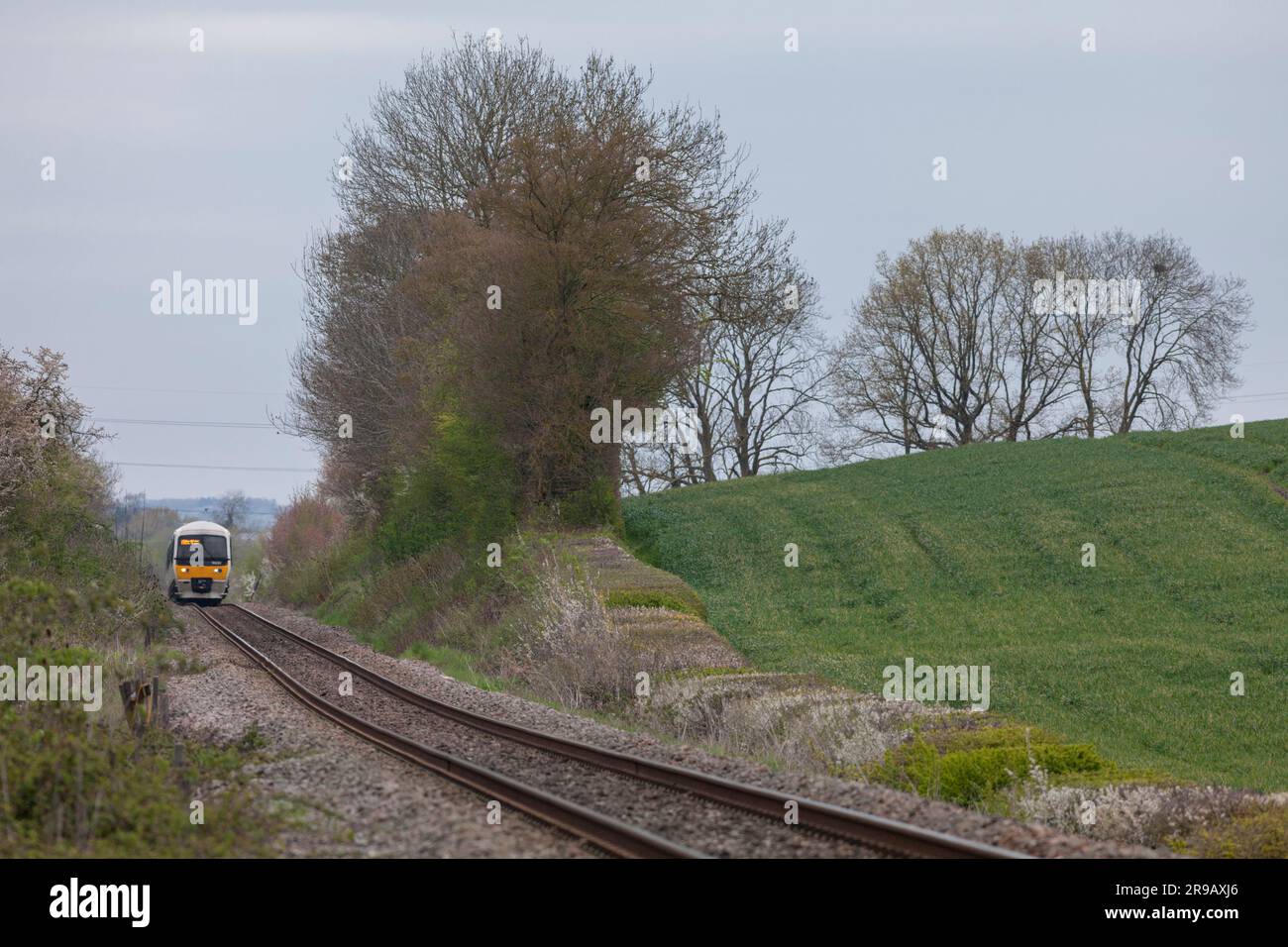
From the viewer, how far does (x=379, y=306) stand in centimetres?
4169

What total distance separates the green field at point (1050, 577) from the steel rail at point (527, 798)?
31.5ft

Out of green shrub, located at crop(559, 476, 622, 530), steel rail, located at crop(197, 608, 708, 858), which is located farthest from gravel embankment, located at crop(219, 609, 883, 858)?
green shrub, located at crop(559, 476, 622, 530)

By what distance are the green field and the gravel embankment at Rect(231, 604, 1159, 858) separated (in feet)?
22.7

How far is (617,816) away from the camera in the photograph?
9.30 m

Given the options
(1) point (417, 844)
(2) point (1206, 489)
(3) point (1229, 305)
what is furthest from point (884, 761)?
(3) point (1229, 305)

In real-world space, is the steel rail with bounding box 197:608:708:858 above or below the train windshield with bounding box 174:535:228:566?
below

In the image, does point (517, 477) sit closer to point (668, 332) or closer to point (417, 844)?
point (668, 332)

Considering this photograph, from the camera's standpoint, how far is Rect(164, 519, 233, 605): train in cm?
4744

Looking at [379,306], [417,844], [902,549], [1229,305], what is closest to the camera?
[417,844]

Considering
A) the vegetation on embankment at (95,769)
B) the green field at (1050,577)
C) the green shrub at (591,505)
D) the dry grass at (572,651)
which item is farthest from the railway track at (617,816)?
the green shrub at (591,505)

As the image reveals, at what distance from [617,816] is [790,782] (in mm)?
1883

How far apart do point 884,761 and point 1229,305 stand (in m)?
61.4

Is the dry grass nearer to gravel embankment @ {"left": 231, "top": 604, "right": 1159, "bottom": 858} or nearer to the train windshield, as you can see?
gravel embankment @ {"left": 231, "top": 604, "right": 1159, "bottom": 858}
